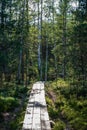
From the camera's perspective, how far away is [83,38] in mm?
26125

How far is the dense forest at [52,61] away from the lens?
13995 millimetres

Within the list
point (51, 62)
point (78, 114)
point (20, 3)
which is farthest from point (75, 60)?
point (51, 62)

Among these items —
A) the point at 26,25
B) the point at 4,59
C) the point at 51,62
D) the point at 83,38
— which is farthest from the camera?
the point at 51,62

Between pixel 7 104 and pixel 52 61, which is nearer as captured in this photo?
pixel 7 104

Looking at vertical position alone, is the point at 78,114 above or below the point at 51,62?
above

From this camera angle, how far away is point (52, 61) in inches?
2194

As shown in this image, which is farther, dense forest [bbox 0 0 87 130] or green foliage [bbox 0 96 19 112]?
green foliage [bbox 0 96 19 112]

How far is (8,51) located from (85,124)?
2082 cm

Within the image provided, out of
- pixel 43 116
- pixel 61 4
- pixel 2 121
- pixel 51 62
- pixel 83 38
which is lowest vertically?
pixel 51 62

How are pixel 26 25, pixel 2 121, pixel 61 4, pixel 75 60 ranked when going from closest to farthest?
pixel 2 121 < pixel 75 60 < pixel 26 25 < pixel 61 4

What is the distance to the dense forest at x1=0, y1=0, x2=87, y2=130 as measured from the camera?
14.0m

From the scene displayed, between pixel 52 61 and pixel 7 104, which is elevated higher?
pixel 7 104

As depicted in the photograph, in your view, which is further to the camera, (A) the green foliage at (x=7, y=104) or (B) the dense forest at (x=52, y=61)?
(A) the green foliage at (x=7, y=104)

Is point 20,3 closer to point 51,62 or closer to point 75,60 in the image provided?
point 75,60
